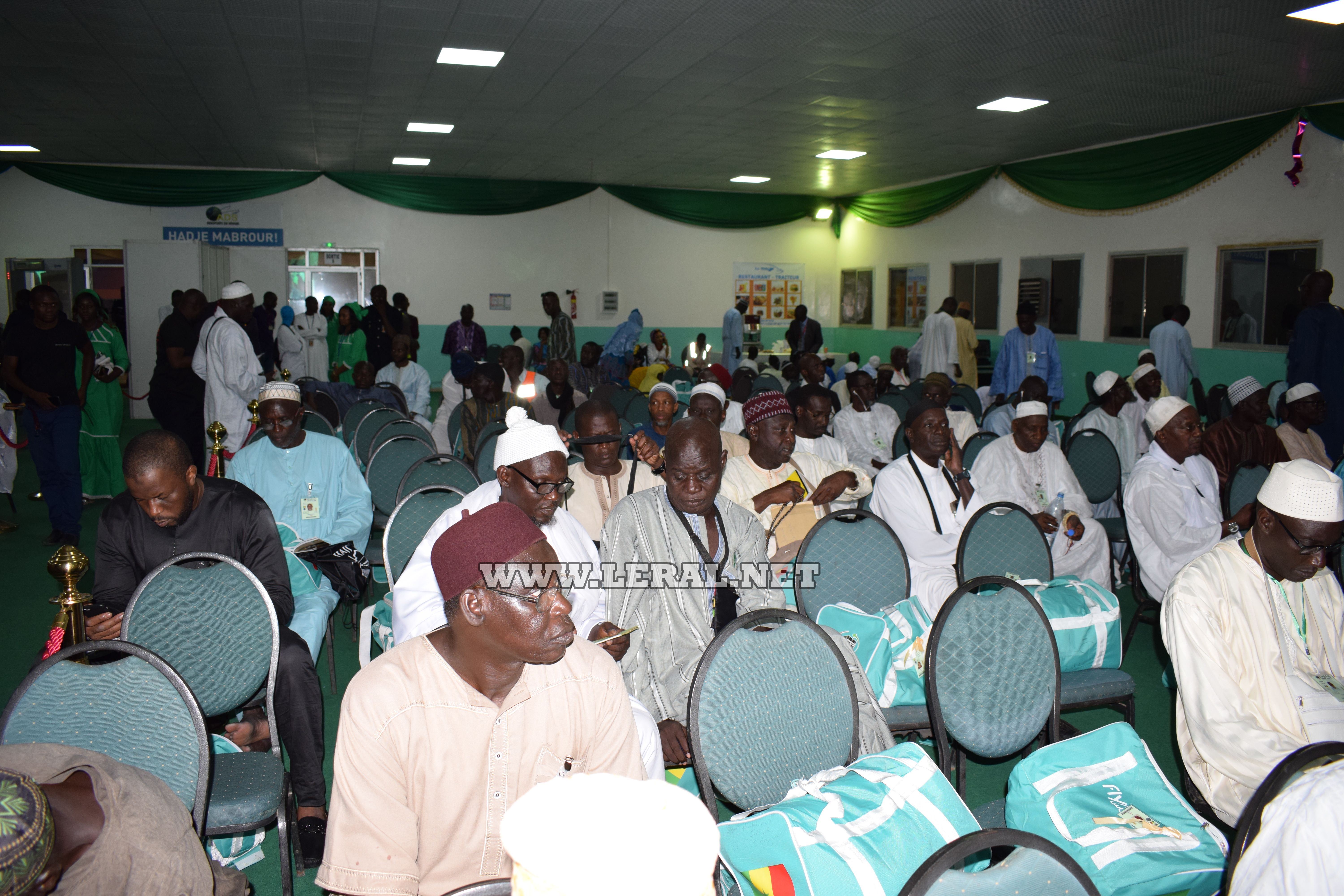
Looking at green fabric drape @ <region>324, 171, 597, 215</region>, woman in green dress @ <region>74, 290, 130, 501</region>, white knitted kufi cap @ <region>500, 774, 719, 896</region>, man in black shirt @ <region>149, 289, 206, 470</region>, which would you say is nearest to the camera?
white knitted kufi cap @ <region>500, 774, 719, 896</region>

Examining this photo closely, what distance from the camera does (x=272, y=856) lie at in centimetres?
299

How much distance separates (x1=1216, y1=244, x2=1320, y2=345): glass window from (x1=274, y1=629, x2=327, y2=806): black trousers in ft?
35.8

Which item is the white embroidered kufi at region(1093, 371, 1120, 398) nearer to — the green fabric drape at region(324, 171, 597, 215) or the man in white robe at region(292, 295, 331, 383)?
the man in white robe at region(292, 295, 331, 383)

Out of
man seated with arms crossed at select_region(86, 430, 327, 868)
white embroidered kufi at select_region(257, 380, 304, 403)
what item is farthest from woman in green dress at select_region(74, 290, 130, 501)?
man seated with arms crossed at select_region(86, 430, 327, 868)

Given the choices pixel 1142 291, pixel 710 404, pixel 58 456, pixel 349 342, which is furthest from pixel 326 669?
pixel 1142 291

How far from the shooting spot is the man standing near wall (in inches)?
298

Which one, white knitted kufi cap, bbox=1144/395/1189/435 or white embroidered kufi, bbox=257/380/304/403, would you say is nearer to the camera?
white embroidered kufi, bbox=257/380/304/403

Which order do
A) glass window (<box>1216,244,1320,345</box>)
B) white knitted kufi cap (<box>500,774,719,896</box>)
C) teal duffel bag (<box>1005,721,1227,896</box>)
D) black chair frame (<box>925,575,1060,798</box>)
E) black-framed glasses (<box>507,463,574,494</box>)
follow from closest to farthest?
1. white knitted kufi cap (<box>500,774,719,896</box>)
2. teal duffel bag (<box>1005,721,1227,896</box>)
3. black chair frame (<box>925,575,1060,798</box>)
4. black-framed glasses (<box>507,463,574,494</box>)
5. glass window (<box>1216,244,1320,345</box>)

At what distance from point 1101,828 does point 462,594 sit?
5.46ft

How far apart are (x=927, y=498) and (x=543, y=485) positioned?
2.02 meters

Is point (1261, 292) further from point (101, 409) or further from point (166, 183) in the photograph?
point (166, 183)

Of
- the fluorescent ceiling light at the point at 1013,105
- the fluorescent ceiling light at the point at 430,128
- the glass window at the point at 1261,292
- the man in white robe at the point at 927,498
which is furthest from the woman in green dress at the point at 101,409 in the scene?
the glass window at the point at 1261,292

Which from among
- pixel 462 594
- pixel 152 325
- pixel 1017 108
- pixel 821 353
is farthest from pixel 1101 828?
pixel 821 353

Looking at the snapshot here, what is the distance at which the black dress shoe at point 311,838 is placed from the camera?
9.31 ft
